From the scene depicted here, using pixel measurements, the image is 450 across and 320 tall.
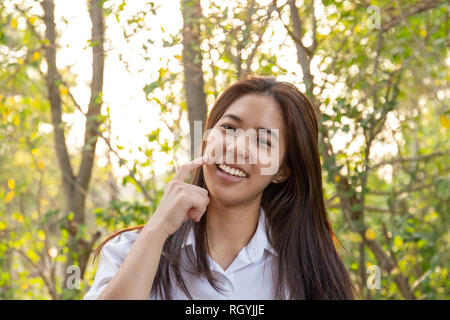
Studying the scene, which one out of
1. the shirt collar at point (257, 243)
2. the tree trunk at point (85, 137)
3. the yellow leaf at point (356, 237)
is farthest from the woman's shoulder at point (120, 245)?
the yellow leaf at point (356, 237)

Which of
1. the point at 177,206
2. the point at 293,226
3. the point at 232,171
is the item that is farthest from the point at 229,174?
the point at 293,226

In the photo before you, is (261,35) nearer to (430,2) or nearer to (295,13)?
(295,13)

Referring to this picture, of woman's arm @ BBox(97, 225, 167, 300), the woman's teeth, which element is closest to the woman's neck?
the woman's teeth

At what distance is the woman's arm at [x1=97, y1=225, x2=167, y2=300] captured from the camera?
1.35 metres

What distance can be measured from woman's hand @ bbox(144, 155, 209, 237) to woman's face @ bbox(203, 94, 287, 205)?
0.15 meters

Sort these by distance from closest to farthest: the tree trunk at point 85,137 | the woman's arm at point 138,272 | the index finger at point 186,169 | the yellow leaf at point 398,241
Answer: the woman's arm at point 138,272, the index finger at point 186,169, the tree trunk at point 85,137, the yellow leaf at point 398,241

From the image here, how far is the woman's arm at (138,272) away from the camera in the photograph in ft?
4.42

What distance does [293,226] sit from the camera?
6.09ft

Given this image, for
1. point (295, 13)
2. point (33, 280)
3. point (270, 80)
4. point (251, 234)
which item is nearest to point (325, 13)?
point (295, 13)

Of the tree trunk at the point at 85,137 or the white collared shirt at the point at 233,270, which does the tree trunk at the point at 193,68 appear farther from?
the white collared shirt at the point at 233,270

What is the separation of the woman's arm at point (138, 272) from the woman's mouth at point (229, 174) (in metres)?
0.33

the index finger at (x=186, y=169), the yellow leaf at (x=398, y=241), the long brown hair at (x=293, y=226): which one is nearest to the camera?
the index finger at (x=186, y=169)

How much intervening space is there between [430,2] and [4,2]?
237cm
